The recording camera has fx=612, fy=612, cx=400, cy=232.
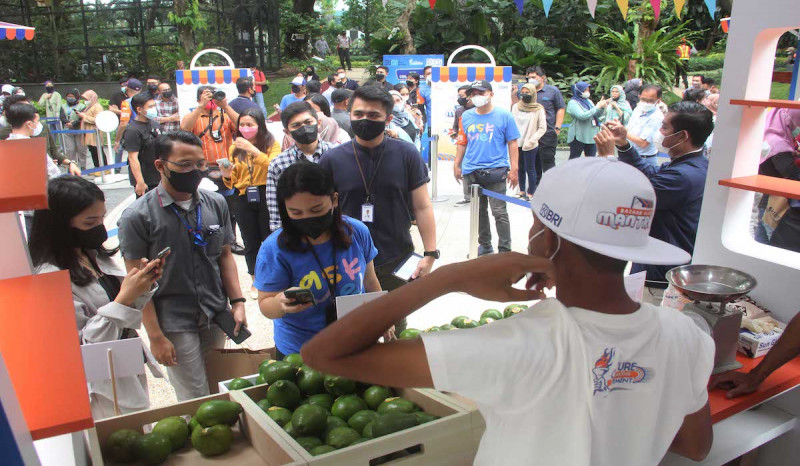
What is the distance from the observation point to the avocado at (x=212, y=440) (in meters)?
2.16

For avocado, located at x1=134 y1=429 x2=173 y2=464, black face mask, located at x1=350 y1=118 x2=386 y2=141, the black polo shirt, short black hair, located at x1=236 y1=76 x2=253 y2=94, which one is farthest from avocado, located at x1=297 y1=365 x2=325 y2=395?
short black hair, located at x1=236 y1=76 x2=253 y2=94

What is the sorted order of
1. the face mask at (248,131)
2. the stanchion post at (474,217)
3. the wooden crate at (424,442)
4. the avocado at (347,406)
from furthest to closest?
the stanchion post at (474,217) < the face mask at (248,131) < the avocado at (347,406) < the wooden crate at (424,442)

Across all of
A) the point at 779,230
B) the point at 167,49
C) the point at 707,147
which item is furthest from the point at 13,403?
the point at 167,49

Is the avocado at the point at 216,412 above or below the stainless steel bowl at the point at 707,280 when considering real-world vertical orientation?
below

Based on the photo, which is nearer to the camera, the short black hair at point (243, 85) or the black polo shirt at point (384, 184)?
the black polo shirt at point (384, 184)

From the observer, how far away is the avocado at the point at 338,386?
2.40m

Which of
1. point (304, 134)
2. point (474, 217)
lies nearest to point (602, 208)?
point (304, 134)

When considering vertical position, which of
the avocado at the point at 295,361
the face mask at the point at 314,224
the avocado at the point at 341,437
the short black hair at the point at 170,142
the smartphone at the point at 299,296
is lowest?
the avocado at the point at 341,437

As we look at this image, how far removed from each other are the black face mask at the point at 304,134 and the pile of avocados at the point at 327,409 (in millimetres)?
2681

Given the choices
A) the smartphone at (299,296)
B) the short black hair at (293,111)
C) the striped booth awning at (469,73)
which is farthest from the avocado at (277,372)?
the striped booth awning at (469,73)

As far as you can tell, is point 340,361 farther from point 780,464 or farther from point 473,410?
point 780,464

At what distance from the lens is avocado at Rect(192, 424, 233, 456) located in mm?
2160

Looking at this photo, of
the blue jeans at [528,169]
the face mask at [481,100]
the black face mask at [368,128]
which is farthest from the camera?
the blue jeans at [528,169]

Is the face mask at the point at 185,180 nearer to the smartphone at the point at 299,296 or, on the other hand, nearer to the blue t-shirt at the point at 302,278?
the blue t-shirt at the point at 302,278
